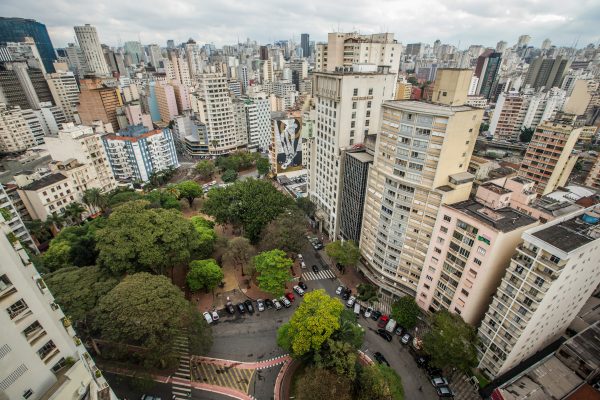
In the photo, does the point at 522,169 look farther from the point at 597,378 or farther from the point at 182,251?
the point at 182,251

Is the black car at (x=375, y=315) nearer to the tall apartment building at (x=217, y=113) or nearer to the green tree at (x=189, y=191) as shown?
the green tree at (x=189, y=191)

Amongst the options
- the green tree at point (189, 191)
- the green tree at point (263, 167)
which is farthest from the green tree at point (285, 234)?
the green tree at point (263, 167)

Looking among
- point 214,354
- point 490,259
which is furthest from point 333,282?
point 490,259

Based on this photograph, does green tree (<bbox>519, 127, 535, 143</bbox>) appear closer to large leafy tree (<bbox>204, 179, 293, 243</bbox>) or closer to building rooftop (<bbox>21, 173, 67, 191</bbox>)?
large leafy tree (<bbox>204, 179, 293, 243</bbox>)

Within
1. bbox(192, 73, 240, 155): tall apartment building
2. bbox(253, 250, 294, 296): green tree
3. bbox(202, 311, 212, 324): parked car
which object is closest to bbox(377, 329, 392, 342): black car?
bbox(253, 250, 294, 296): green tree

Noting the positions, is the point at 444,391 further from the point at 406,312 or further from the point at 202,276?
the point at 202,276
